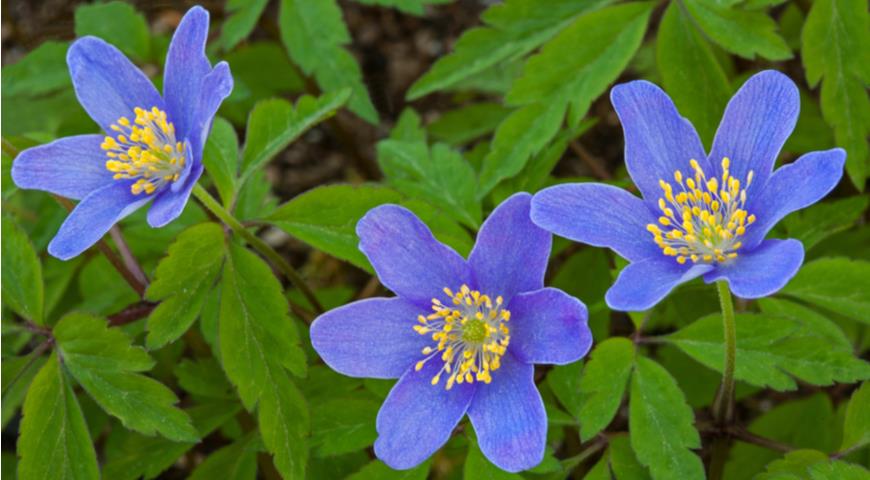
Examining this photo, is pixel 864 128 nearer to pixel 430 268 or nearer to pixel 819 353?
pixel 819 353

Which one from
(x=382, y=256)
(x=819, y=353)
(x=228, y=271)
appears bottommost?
(x=819, y=353)

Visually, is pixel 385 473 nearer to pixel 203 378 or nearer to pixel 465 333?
pixel 465 333

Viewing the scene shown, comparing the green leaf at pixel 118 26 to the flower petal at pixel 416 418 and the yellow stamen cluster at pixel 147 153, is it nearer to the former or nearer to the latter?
the yellow stamen cluster at pixel 147 153

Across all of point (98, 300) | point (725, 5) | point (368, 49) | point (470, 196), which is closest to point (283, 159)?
point (368, 49)

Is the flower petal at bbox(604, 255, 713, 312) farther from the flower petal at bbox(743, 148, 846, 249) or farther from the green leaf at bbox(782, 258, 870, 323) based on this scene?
the green leaf at bbox(782, 258, 870, 323)

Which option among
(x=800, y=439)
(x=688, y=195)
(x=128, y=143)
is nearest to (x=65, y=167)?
(x=128, y=143)

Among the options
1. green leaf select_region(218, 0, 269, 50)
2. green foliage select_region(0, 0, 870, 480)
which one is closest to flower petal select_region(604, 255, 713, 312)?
green foliage select_region(0, 0, 870, 480)
